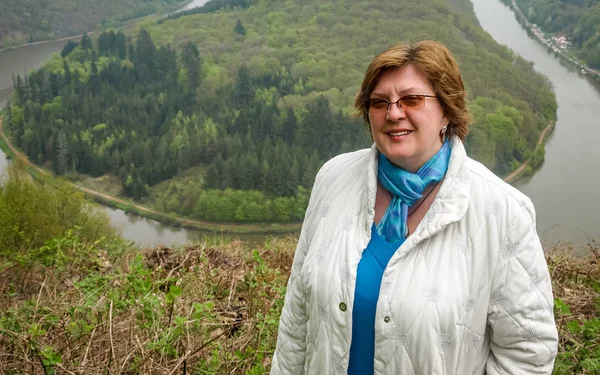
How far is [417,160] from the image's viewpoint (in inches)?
44.4

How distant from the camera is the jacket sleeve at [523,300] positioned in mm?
989

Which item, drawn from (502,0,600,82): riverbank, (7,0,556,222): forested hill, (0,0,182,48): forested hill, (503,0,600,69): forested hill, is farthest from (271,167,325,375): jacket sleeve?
(0,0,182,48): forested hill

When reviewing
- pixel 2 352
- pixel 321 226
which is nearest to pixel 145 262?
pixel 2 352

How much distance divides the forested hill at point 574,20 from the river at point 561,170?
1446 mm

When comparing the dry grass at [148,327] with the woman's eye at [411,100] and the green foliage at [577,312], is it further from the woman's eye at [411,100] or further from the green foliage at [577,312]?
the green foliage at [577,312]

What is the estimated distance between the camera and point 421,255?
1.05 metres

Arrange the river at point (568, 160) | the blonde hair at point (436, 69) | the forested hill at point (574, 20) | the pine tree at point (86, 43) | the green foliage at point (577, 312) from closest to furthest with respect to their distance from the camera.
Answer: the blonde hair at point (436, 69)
the green foliage at point (577, 312)
the river at point (568, 160)
the forested hill at point (574, 20)
the pine tree at point (86, 43)

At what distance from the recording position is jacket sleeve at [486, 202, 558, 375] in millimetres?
989

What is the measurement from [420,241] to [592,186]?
2688 centimetres

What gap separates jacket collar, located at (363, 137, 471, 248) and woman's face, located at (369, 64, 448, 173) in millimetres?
60

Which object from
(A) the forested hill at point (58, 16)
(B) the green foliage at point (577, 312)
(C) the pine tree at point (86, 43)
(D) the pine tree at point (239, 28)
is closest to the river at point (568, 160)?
(B) the green foliage at point (577, 312)

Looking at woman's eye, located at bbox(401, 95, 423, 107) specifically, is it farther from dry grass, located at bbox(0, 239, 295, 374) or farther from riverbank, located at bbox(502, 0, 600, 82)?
riverbank, located at bbox(502, 0, 600, 82)

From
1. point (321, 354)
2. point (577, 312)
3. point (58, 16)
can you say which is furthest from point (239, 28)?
point (321, 354)

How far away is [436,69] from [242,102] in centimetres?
4166
